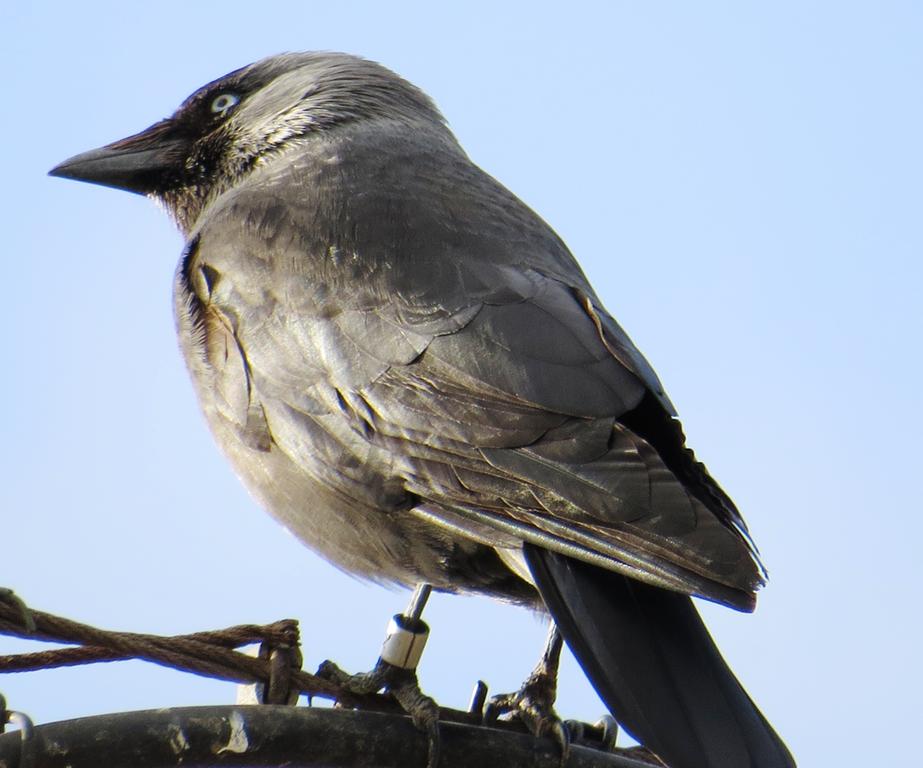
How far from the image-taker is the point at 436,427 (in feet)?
13.2

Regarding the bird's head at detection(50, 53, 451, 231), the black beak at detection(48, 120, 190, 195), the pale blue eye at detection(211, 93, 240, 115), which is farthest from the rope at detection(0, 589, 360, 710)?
the pale blue eye at detection(211, 93, 240, 115)

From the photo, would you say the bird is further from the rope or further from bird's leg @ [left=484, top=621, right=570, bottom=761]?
the rope

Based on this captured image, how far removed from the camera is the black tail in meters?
3.38

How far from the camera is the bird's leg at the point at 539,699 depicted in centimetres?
408

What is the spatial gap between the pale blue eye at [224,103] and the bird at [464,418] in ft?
2.55

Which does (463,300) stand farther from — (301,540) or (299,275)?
(301,540)

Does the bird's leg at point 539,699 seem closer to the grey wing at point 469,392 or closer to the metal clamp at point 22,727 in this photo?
the grey wing at point 469,392

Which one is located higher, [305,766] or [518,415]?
[518,415]

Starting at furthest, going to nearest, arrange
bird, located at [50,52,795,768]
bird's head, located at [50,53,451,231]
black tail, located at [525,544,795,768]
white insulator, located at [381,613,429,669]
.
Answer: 1. bird's head, located at [50,53,451,231]
2. white insulator, located at [381,613,429,669]
3. bird, located at [50,52,795,768]
4. black tail, located at [525,544,795,768]

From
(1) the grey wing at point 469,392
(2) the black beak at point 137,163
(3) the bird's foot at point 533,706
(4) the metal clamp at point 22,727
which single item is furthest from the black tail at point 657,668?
(2) the black beak at point 137,163

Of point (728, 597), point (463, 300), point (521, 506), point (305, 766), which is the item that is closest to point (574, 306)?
point (463, 300)

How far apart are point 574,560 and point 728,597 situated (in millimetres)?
519

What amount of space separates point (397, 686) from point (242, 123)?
3275 millimetres

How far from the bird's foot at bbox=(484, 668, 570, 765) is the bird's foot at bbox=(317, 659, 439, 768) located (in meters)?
0.46
